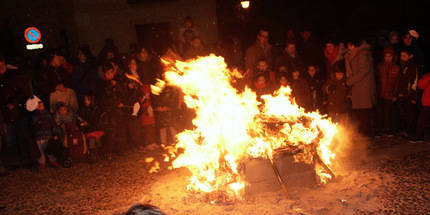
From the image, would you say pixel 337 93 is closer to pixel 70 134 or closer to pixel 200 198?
pixel 200 198

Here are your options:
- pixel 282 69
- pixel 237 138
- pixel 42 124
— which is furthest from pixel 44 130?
pixel 282 69

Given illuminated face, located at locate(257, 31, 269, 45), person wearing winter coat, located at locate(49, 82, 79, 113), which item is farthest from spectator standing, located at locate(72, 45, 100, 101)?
illuminated face, located at locate(257, 31, 269, 45)

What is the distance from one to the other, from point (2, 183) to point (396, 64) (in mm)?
9499

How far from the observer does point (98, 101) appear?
9.35m

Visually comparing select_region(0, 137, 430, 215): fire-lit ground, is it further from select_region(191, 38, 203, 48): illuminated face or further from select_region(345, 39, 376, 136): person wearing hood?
select_region(191, 38, 203, 48): illuminated face

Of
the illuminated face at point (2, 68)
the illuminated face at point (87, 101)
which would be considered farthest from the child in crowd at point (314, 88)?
the illuminated face at point (2, 68)

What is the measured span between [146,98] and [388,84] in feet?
19.9

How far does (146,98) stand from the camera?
9617 millimetres

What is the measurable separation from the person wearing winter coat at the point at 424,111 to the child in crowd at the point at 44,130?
8442 mm

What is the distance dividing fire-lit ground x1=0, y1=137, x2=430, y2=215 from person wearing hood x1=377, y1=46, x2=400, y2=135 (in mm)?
733

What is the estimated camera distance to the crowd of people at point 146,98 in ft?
29.2

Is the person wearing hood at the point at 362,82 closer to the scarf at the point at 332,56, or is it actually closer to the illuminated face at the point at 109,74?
the scarf at the point at 332,56

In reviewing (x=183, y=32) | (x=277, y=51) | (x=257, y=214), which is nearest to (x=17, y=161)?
(x=183, y=32)

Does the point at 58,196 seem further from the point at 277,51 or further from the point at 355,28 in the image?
the point at 355,28
